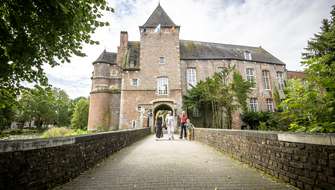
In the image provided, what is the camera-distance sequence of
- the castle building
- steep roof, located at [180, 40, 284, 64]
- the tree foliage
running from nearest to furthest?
the tree foliage
the castle building
steep roof, located at [180, 40, 284, 64]

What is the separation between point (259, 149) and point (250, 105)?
67.5ft

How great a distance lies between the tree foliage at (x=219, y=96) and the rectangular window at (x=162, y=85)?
2627mm

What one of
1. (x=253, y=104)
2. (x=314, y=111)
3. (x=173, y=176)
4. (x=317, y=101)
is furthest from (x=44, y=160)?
(x=253, y=104)

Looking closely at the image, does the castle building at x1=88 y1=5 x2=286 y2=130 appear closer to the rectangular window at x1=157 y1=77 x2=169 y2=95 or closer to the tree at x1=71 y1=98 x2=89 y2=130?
the rectangular window at x1=157 y1=77 x2=169 y2=95

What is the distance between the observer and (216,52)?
81.6 feet

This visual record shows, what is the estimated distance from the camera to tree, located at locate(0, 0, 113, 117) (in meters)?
3.66

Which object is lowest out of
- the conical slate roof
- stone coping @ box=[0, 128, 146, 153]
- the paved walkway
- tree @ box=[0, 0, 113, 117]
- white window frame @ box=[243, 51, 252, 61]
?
the paved walkway

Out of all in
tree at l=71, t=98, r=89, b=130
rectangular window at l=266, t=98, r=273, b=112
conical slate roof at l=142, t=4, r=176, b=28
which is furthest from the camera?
tree at l=71, t=98, r=89, b=130

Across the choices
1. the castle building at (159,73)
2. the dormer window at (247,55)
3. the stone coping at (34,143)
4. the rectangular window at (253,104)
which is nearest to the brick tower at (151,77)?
the castle building at (159,73)

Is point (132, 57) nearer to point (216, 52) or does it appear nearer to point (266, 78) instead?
point (216, 52)

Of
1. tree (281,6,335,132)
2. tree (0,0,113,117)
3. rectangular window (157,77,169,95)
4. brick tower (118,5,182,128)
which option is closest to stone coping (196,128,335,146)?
tree (281,6,335,132)

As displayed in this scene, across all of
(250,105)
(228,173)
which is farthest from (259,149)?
(250,105)

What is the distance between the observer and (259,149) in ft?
13.9

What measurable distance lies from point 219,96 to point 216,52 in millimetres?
11629
